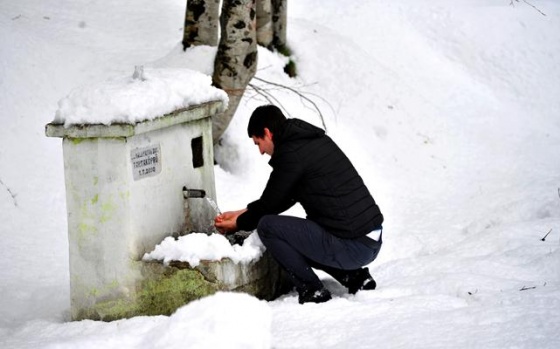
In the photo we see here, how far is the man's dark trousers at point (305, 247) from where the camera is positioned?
16.4 feet

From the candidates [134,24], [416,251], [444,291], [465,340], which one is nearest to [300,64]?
[134,24]

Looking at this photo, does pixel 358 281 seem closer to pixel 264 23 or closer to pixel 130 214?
pixel 130 214

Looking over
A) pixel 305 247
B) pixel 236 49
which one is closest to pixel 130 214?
pixel 305 247

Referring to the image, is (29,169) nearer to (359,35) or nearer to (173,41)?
(173,41)

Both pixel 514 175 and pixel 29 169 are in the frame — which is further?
pixel 514 175

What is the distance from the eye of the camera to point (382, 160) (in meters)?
9.66

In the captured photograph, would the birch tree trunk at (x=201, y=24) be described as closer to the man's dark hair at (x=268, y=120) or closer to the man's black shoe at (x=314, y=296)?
the man's dark hair at (x=268, y=120)

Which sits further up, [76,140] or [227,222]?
[76,140]

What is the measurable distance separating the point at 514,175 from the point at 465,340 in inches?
228

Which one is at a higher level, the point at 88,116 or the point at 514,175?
the point at 88,116

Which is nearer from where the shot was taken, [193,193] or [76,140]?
[76,140]

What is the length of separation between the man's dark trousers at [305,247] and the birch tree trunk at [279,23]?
564 centimetres

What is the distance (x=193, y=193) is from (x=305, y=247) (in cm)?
94

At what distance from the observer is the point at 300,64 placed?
34.8ft
